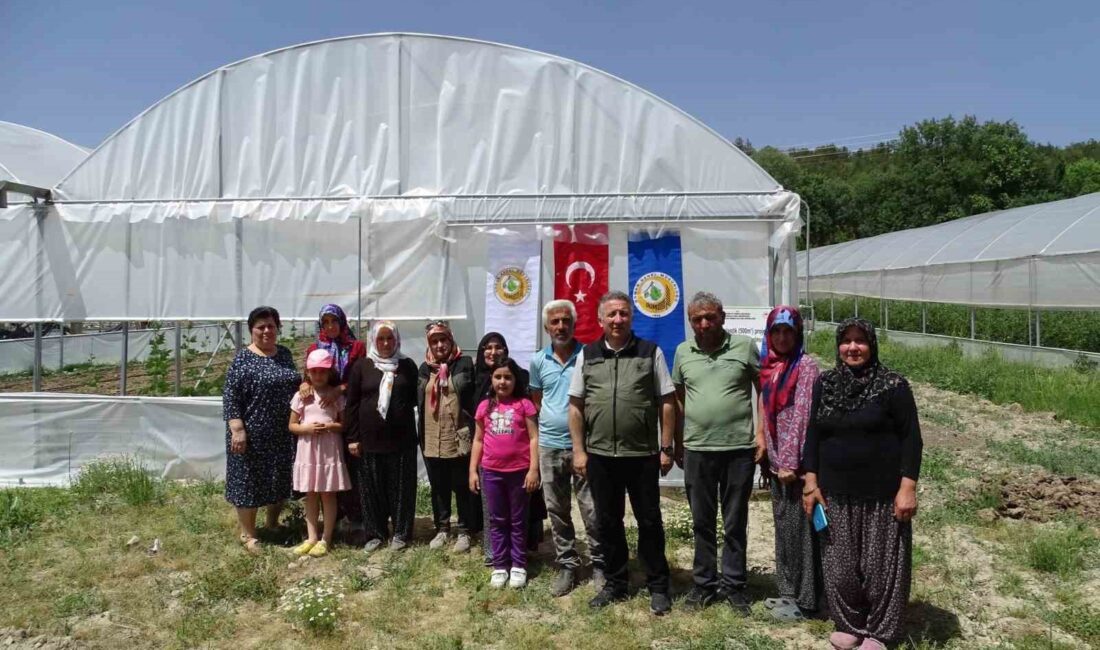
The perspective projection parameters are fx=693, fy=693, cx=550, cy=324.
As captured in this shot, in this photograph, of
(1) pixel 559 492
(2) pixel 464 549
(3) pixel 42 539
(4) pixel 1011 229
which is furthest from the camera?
(4) pixel 1011 229

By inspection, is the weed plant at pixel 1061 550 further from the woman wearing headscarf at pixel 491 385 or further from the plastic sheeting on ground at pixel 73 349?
the plastic sheeting on ground at pixel 73 349

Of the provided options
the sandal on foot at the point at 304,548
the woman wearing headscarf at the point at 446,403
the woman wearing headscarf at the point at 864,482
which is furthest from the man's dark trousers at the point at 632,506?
the sandal on foot at the point at 304,548

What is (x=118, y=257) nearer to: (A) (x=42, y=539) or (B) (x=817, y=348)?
(A) (x=42, y=539)

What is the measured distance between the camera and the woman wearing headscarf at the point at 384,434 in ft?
14.9

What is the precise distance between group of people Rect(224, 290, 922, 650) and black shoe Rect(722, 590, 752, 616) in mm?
15

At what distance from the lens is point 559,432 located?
3889mm

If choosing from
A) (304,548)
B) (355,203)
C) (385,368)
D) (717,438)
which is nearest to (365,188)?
(355,203)

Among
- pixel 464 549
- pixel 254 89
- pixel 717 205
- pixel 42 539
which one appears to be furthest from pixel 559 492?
pixel 254 89

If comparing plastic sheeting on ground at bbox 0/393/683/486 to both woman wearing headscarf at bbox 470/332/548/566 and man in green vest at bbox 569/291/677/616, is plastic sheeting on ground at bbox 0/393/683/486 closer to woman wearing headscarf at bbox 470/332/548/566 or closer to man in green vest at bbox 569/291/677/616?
woman wearing headscarf at bbox 470/332/548/566

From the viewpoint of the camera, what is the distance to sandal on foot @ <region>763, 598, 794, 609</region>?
362 cm

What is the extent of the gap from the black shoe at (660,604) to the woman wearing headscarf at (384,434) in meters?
1.81

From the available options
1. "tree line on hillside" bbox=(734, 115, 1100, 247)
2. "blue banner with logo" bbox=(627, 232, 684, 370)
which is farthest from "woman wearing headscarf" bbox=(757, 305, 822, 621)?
"tree line on hillside" bbox=(734, 115, 1100, 247)

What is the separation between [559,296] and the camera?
588cm

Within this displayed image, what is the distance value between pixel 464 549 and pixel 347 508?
36.9 inches
